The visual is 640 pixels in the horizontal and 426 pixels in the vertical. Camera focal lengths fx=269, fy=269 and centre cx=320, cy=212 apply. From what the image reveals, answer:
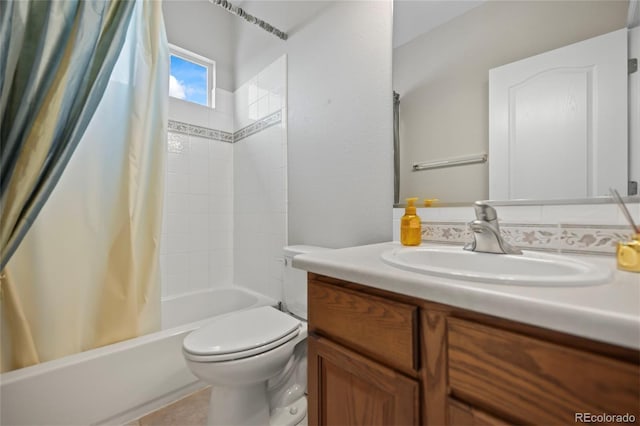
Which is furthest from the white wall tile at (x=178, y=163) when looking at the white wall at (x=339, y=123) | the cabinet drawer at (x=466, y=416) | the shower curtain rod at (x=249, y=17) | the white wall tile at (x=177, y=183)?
the cabinet drawer at (x=466, y=416)

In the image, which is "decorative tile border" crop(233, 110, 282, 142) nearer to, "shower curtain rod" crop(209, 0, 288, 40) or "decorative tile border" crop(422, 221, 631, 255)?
"shower curtain rod" crop(209, 0, 288, 40)

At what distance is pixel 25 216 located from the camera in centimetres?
96

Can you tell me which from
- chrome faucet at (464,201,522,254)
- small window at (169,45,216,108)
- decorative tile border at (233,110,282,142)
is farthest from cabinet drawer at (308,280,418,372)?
small window at (169,45,216,108)

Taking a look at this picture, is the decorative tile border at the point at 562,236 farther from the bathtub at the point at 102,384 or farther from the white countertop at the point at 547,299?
the bathtub at the point at 102,384

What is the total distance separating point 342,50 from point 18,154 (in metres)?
1.41

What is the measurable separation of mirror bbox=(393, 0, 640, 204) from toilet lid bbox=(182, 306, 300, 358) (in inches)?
30.5

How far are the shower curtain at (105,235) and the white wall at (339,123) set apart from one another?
0.72m

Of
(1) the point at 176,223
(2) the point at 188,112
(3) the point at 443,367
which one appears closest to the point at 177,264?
(1) the point at 176,223

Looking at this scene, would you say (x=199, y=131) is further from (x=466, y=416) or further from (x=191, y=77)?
(x=466, y=416)

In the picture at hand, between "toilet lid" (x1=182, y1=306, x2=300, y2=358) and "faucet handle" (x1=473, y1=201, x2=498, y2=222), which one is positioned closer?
"faucet handle" (x1=473, y1=201, x2=498, y2=222)

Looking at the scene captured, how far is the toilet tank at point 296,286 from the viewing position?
1392 millimetres

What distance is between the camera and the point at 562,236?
2.49 ft

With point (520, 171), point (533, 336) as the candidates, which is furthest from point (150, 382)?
point (520, 171)

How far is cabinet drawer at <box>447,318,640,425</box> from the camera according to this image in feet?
1.14
